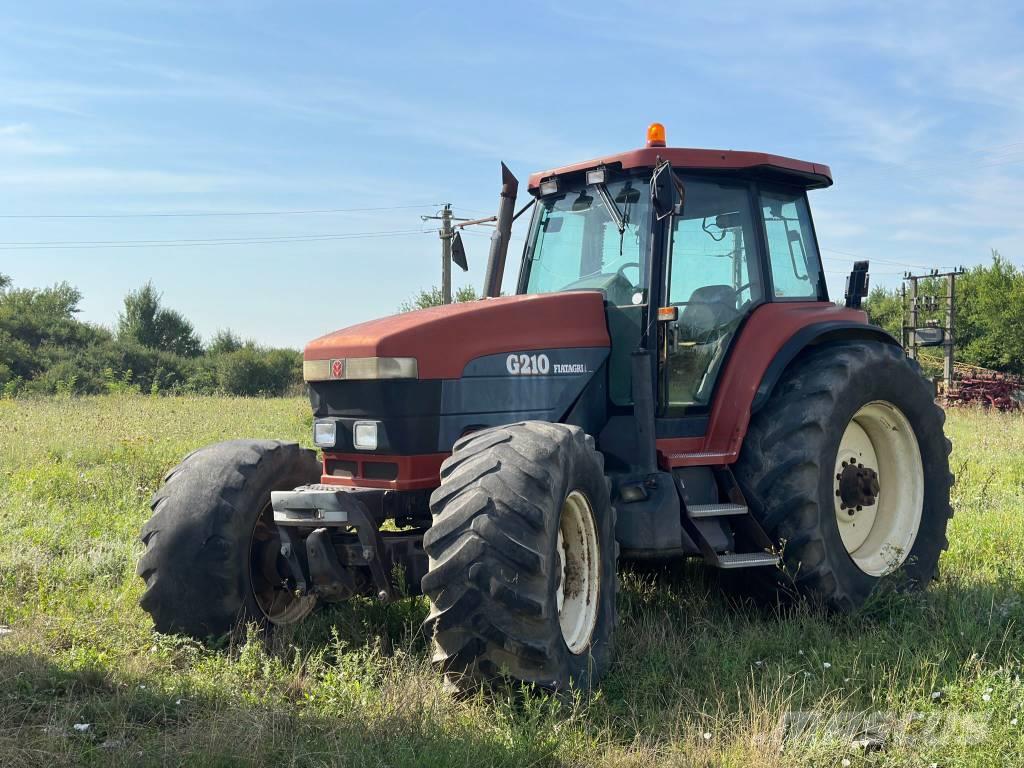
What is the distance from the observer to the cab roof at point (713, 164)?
16.5 ft

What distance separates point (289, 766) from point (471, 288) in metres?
26.2

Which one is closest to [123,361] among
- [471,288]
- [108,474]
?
[471,288]

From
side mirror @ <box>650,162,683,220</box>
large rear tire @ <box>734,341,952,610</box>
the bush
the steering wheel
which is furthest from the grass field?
the bush

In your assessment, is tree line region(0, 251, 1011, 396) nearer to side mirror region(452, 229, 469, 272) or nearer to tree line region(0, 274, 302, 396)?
tree line region(0, 274, 302, 396)

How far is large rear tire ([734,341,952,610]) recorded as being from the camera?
190 inches

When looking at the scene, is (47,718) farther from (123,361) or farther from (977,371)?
(123,361)

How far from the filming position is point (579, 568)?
4.09 m

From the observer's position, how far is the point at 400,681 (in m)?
3.91

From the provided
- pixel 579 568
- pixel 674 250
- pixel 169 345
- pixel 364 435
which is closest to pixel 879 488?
pixel 674 250

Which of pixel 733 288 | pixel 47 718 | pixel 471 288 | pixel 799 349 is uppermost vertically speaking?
pixel 471 288

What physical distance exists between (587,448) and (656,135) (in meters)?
2.11

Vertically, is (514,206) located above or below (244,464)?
above

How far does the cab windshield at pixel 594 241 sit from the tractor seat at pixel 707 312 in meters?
0.35

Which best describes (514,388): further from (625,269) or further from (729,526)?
(729,526)
